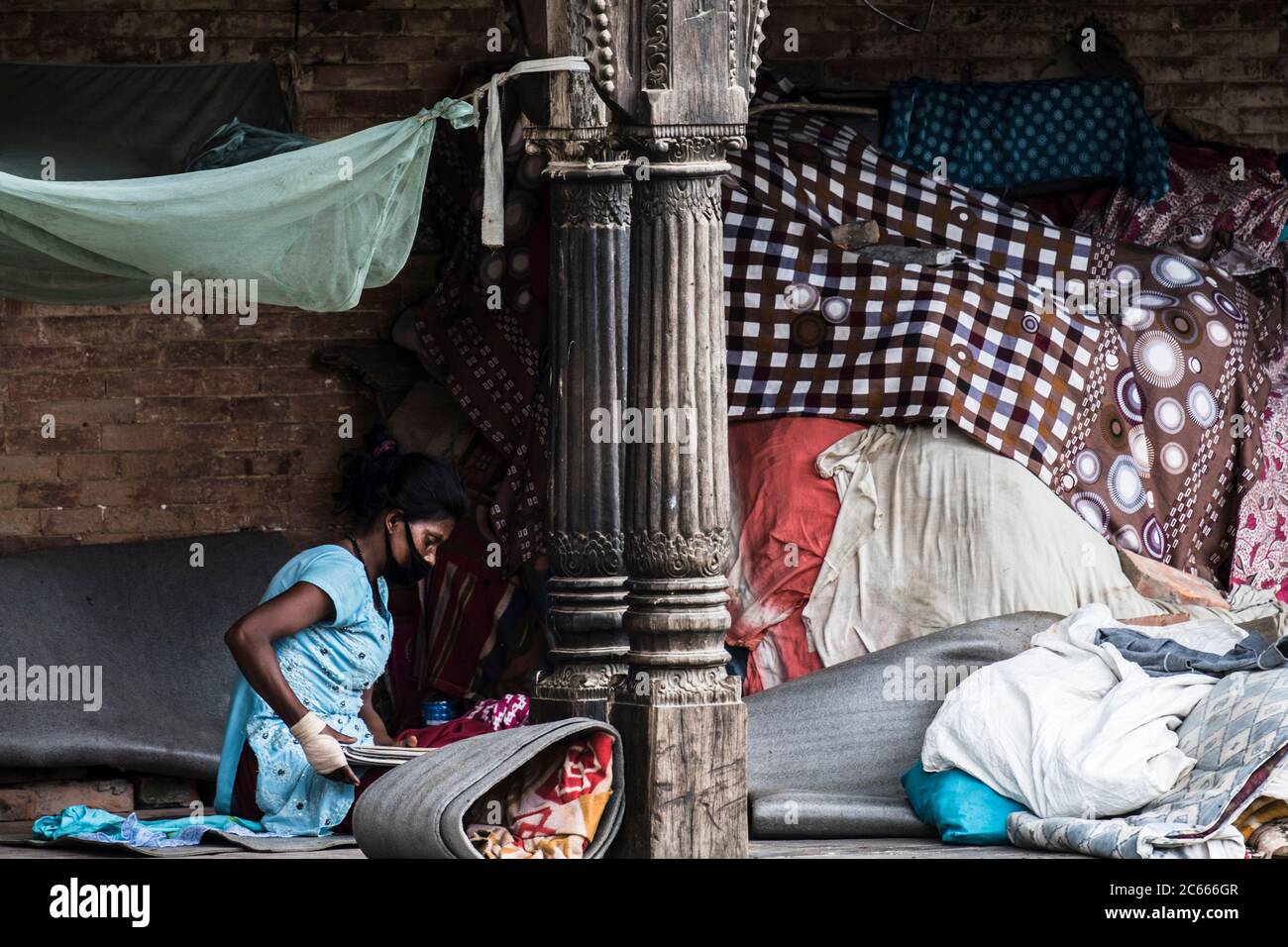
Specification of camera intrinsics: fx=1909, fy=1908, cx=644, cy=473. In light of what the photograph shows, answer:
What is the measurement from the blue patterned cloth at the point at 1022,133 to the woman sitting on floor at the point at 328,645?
3042 millimetres

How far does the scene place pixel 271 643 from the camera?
5062 millimetres

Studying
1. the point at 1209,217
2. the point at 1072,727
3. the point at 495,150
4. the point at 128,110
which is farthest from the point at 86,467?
the point at 1209,217

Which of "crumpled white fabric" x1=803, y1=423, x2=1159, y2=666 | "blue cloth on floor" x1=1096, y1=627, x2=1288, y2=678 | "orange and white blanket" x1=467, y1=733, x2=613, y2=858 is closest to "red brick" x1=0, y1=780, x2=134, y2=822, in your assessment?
"crumpled white fabric" x1=803, y1=423, x2=1159, y2=666

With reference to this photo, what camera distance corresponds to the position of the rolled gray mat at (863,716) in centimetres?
581

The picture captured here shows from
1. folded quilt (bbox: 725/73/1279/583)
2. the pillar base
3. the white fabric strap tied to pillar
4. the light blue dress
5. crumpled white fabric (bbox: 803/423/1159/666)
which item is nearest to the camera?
the pillar base

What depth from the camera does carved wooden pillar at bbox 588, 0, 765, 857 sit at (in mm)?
4418

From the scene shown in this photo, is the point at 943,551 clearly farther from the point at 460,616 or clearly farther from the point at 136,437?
the point at 136,437

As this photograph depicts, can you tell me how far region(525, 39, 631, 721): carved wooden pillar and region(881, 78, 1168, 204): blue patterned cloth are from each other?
8.67 ft

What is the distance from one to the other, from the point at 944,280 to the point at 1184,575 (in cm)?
135

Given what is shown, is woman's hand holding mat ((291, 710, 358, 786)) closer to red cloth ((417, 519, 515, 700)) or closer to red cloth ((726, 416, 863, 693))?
red cloth ((726, 416, 863, 693))

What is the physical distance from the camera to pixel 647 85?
4.46 meters

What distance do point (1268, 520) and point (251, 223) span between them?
4.13 meters

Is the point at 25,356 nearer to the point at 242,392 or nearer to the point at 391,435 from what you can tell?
the point at 242,392
